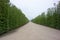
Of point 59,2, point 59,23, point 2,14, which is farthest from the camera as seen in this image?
point 59,2

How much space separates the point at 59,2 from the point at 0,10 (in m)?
19.2

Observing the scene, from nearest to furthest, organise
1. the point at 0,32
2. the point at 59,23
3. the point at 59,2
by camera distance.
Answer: the point at 0,32, the point at 59,23, the point at 59,2

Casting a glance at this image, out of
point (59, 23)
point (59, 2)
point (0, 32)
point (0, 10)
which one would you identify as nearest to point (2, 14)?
point (0, 10)

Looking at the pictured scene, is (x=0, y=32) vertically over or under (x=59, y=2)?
under

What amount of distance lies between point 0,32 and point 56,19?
18.2 metres

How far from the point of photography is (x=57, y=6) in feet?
112

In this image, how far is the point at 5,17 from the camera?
1745 centimetres

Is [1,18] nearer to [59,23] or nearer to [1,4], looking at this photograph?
[1,4]

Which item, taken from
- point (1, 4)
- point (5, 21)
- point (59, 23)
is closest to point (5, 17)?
point (5, 21)

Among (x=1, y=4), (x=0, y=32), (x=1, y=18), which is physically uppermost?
(x=1, y=4)

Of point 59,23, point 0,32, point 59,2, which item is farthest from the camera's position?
point 59,2

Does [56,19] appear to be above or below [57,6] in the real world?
below

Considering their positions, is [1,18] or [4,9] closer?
[1,18]

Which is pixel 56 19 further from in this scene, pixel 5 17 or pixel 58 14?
pixel 5 17
